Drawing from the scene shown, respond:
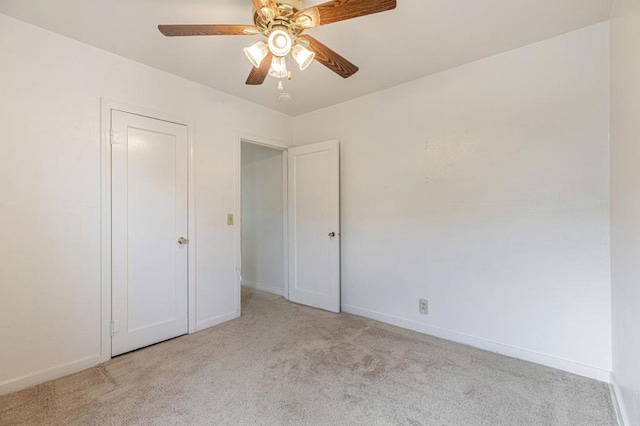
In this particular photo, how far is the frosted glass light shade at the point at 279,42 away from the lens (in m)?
1.55

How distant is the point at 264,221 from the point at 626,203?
385 cm

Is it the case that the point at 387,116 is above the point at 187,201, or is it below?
above

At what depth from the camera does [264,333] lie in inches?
111

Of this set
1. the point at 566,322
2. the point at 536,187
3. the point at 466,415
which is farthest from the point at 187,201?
the point at 566,322

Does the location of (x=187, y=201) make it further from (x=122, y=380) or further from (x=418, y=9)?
(x=418, y=9)

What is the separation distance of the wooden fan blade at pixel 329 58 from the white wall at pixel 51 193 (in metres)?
1.73

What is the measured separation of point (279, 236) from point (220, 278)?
1262 millimetres

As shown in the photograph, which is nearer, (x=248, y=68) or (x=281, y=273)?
(x=248, y=68)

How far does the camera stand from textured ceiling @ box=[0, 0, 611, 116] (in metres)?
1.82

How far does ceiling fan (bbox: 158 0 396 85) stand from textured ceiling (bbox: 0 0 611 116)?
1.03 feet

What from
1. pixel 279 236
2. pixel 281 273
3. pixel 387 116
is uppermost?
pixel 387 116

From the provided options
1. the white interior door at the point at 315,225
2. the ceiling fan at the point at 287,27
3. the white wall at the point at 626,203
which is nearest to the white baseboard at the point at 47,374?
the white interior door at the point at 315,225

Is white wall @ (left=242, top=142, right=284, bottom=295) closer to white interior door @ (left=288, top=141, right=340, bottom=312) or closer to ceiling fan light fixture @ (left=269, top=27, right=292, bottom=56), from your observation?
white interior door @ (left=288, top=141, right=340, bottom=312)

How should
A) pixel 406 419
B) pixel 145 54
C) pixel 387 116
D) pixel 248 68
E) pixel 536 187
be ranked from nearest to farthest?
pixel 406 419 → pixel 536 187 → pixel 145 54 → pixel 248 68 → pixel 387 116
